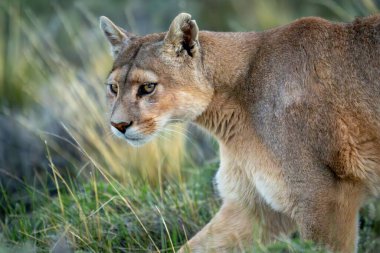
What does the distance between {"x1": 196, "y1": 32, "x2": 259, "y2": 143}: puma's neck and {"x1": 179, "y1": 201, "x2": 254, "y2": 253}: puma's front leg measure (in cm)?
55

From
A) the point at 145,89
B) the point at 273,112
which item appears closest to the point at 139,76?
the point at 145,89

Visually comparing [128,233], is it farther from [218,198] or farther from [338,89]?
[338,89]

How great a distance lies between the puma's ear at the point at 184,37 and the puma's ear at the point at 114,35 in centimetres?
54

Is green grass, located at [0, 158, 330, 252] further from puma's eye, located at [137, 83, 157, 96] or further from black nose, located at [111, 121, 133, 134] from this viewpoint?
puma's eye, located at [137, 83, 157, 96]

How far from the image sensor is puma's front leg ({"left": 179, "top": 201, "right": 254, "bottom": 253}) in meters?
6.85

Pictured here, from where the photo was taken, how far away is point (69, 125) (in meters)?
9.50

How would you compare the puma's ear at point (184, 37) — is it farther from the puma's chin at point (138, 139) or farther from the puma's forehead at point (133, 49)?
the puma's chin at point (138, 139)

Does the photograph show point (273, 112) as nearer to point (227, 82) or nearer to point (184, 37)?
point (227, 82)

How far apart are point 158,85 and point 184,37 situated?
0.42 meters

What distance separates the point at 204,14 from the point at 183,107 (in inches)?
351

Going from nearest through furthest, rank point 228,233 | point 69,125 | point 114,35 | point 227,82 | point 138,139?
point 138,139 → point 227,82 → point 228,233 → point 114,35 → point 69,125

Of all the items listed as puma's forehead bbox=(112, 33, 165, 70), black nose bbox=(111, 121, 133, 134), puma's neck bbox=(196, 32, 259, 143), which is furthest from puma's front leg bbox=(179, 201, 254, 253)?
puma's forehead bbox=(112, 33, 165, 70)

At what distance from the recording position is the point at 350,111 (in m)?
6.31

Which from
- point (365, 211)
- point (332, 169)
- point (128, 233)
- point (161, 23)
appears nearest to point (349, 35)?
point (332, 169)
